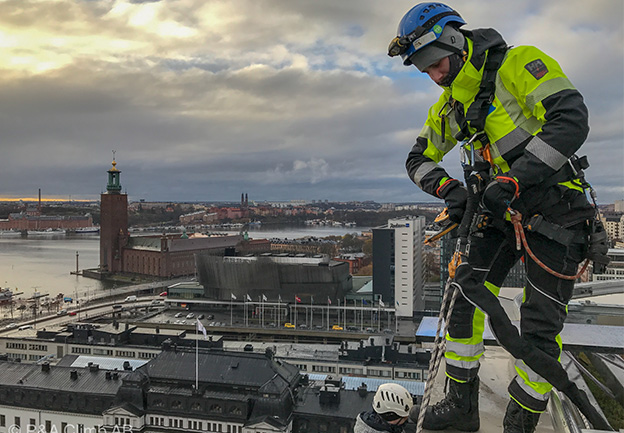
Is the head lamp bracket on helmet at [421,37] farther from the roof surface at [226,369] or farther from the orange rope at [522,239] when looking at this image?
the roof surface at [226,369]

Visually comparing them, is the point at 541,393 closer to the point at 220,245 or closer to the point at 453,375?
the point at 453,375

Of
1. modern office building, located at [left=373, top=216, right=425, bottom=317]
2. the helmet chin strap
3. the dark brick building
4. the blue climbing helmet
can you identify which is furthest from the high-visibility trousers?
the dark brick building

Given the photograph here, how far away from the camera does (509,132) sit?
2096mm

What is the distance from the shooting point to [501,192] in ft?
6.20

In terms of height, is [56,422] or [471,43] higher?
[471,43]

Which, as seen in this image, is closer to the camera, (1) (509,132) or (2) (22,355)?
(1) (509,132)

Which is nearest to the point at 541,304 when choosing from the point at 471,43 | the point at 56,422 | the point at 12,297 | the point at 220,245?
the point at 471,43

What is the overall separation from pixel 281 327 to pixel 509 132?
1019 inches

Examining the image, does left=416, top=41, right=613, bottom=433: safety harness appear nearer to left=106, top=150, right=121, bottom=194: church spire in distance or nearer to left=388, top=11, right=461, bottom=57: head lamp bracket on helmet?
left=388, top=11, right=461, bottom=57: head lamp bracket on helmet

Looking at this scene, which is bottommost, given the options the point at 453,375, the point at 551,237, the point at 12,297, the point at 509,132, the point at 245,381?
the point at 12,297

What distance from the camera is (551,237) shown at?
6.63 ft

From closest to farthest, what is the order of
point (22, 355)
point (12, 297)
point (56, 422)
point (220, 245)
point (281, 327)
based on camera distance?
point (56, 422), point (22, 355), point (281, 327), point (12, 297), point (220, 245)

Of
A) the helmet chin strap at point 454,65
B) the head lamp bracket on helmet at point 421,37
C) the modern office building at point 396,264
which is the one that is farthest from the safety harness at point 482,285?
the modern office building at point 396,264

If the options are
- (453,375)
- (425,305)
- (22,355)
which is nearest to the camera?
(453,375)
